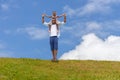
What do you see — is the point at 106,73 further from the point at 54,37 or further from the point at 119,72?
the point at 54,37

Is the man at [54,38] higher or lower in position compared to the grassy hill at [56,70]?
higher

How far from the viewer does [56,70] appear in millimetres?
29109

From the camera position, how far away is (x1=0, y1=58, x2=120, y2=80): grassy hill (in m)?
27.2

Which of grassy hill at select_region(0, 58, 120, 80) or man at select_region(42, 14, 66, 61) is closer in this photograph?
grassy hill at select_region(0, 58, 120, 80)

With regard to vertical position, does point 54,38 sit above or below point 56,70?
above

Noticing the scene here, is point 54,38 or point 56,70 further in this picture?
point 54,38

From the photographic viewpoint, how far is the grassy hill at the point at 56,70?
2719cm

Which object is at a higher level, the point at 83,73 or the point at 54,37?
the point at 54,37

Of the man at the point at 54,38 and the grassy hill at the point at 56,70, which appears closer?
the grassy hill at the point at 56,70

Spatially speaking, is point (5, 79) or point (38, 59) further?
point (38, 59)

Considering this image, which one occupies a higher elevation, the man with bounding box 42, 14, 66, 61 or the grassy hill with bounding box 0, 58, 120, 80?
the man with bounding box 42, 14, 66, 61

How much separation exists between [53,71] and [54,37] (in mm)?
3542

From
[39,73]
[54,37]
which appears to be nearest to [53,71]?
[39,73]

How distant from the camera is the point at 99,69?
30828 mm
